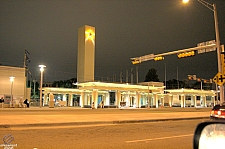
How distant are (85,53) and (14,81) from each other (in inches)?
657

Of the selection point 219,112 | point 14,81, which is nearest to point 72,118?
point 219,112

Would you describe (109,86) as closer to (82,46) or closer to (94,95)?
(94,95)

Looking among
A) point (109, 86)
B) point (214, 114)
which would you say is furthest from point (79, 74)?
point (214, 114)

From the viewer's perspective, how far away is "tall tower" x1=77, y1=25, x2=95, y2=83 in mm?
59381

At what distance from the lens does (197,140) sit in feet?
10.5

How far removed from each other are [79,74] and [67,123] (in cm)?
4515

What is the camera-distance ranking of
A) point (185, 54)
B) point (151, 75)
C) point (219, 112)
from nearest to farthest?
point (219, 112), point (185, 54), point (151, 75)

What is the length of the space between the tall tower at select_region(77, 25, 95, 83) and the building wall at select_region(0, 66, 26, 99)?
1284 centimetres

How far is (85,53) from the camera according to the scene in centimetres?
5934

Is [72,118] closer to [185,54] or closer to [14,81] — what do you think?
[185,54]

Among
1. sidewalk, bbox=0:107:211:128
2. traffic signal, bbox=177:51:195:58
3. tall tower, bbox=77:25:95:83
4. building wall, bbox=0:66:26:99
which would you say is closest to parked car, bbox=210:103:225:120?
sidewalk, bbox=0:107:211:128

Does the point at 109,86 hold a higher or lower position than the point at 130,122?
higher

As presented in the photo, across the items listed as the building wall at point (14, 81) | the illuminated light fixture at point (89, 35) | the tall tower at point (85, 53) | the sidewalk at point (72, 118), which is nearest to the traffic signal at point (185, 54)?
the sidewalk at point (72, 118)

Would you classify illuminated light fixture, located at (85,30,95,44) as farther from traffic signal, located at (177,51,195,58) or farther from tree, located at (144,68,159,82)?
tree, located at (144,68,159,82)
